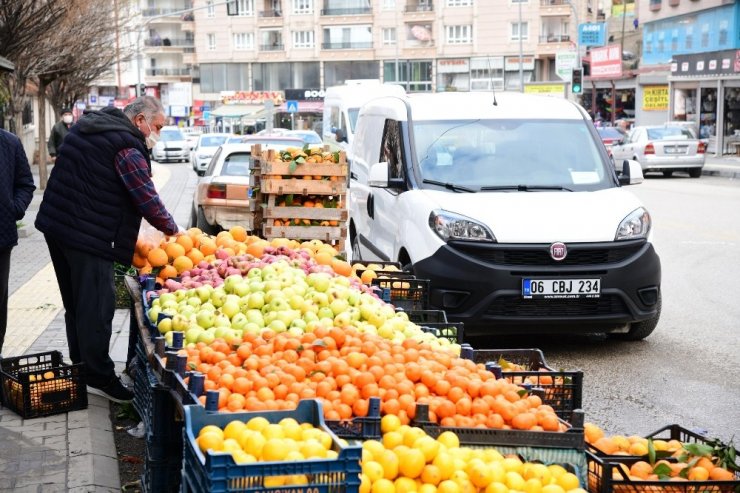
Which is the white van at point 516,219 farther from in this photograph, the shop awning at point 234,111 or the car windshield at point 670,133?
the shop awning at point 234,111

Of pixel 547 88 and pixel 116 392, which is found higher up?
pixel 547 88

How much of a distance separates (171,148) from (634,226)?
49.0 metres

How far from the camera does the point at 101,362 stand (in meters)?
7.12

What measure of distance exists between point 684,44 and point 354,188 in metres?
49.4

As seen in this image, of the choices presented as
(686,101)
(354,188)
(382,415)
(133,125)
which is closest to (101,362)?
(133,125)

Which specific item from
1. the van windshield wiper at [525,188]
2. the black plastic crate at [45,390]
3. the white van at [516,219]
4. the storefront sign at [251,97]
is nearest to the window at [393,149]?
the white van at [516,219]

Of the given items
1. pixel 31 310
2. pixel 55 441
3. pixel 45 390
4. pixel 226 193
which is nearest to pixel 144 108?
pixel 45 390

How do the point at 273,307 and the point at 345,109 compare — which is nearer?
the point at 273,307

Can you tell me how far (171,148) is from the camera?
5612cm

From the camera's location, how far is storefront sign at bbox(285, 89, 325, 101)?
90.9m

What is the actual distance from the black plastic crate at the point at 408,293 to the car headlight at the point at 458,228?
1095 mm

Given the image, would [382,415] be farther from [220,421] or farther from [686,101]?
[686,101]

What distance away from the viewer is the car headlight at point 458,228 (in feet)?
28.4

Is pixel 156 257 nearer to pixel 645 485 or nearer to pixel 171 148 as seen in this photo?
pixel 645 485
